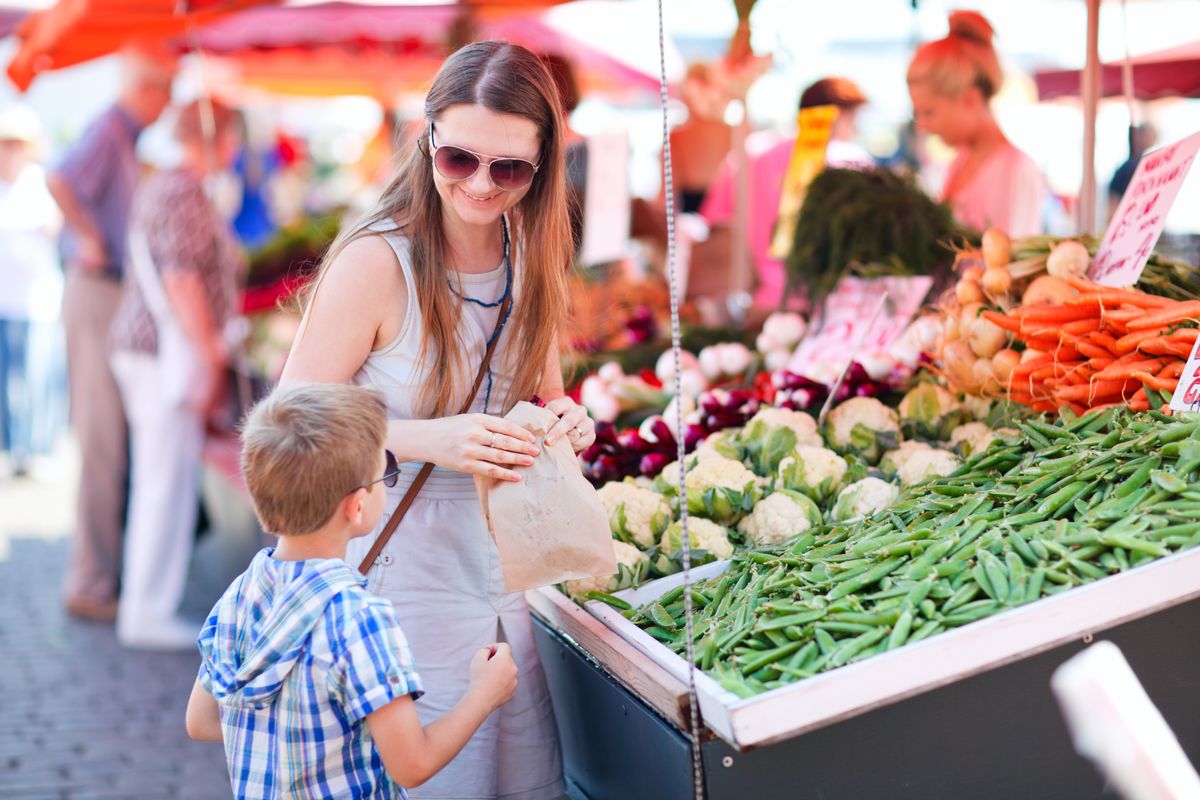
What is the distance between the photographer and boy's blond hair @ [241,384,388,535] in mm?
1662

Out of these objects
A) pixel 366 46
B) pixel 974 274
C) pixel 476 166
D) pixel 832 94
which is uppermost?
pixel 366 46

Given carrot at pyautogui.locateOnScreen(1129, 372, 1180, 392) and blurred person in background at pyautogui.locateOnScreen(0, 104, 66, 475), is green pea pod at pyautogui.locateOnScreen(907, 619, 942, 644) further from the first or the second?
blurred person in background at pyautogui.locateOnScreen(0, 104, 66, 475)

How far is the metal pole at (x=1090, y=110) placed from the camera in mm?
3490

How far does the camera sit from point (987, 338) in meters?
2.94

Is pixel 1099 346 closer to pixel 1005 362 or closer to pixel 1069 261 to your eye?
pixel 1005 362

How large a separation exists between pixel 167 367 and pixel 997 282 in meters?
3.77

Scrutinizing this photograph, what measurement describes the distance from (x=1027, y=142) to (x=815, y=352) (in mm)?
10954

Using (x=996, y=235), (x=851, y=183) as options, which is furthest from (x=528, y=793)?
(x=851, y=183)

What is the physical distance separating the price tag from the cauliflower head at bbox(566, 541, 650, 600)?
1.15 meters

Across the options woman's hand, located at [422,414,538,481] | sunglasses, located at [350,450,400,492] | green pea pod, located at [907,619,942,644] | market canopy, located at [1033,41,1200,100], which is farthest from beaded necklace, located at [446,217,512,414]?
market canopy, located at [1033,41,1200,100]

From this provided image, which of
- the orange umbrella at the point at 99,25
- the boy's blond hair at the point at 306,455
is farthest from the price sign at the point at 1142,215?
the orange umbrella at the point at 99,25

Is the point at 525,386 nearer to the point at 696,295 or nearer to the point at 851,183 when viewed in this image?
the point at 851,183

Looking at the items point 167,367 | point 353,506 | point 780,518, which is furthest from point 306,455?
point 167,367

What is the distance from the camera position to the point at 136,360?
17.3ft
